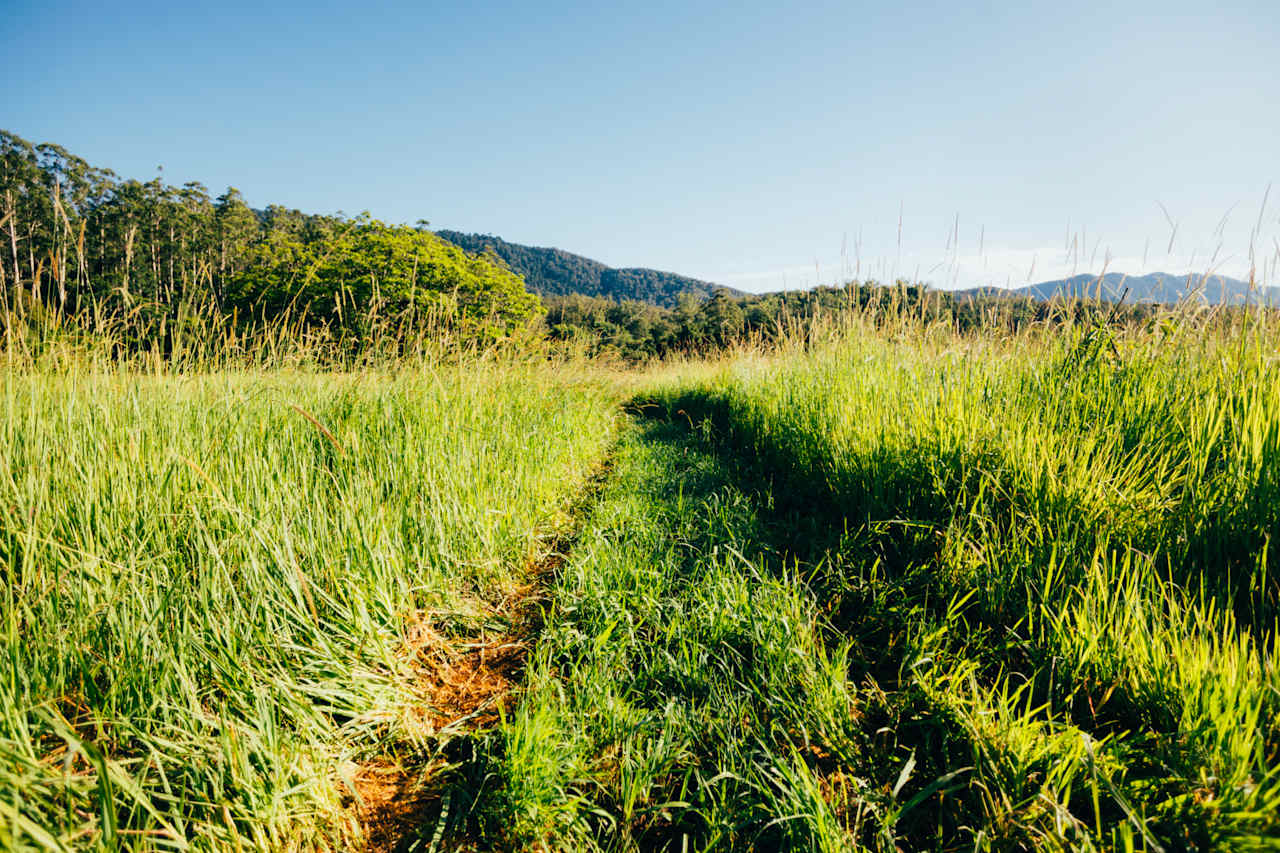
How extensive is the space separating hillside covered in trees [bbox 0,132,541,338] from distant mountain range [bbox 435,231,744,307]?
207ft

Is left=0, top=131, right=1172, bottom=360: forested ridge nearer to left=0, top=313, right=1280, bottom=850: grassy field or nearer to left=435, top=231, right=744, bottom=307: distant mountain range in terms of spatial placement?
left=0, top=313, right=1280, bottom=850: grassy field

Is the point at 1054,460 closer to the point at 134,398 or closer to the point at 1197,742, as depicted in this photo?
the point at 1197,742

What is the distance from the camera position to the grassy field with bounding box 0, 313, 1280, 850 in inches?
45.0

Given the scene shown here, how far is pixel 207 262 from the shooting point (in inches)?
106

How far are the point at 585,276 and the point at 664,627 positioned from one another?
12460cm

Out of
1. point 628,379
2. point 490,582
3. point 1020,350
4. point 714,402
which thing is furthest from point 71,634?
point 628,379

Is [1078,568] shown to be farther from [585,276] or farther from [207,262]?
[585,276]

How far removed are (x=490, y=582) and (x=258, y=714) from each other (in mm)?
1238

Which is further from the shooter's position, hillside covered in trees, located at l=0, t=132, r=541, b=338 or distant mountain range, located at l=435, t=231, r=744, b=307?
distant mountain range, located at l=435, t=231, r=744, b=307

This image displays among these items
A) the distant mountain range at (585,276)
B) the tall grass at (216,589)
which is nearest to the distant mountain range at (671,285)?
the distant mountain range at (585,276)

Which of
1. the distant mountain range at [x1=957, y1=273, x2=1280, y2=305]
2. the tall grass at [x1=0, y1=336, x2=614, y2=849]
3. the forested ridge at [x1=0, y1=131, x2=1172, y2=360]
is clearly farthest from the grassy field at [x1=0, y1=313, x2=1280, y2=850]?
the forested ridge at [x1=0, y1=131, x2=1172, y2=360]

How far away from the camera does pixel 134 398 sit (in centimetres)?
215

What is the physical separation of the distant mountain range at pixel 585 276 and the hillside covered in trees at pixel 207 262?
6319 cm

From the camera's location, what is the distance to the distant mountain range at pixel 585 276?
355ft
